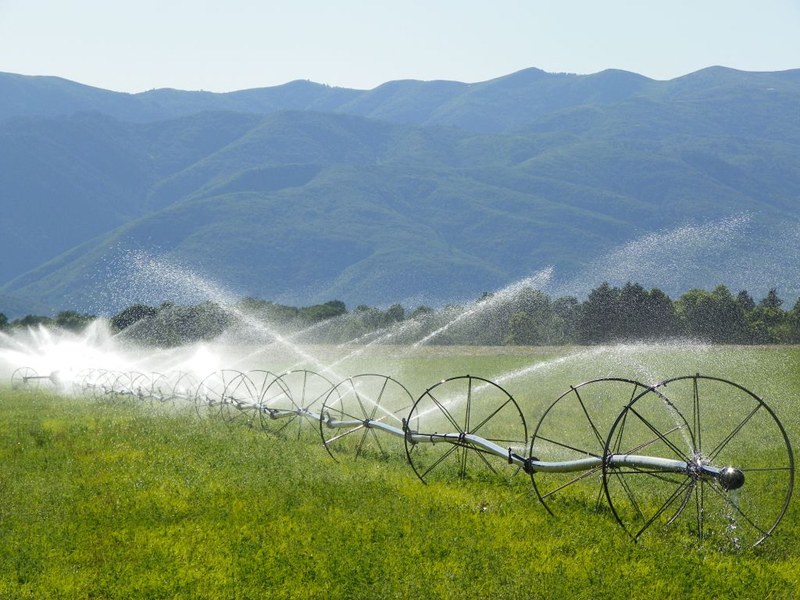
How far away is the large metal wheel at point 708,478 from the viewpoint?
12.6 m

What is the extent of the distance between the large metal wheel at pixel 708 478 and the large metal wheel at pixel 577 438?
0.45 meters

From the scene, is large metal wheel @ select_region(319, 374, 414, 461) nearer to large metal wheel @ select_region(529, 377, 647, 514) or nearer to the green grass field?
the green grass field

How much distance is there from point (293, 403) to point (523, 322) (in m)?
60.1

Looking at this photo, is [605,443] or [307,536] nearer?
[307,536]

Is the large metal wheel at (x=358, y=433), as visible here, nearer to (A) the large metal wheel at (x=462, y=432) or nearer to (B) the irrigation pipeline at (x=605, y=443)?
(B) the irrigation pipeline at (x=605, y=443)

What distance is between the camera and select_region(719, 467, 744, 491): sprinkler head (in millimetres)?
12195

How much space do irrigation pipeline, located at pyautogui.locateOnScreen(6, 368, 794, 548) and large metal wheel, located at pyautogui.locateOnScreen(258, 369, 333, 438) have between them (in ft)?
0.31

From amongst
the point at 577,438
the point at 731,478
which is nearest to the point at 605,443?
the point at 731,478

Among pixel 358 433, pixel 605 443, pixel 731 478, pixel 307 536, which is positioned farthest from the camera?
pixel 358 433

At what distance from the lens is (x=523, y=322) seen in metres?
81.2

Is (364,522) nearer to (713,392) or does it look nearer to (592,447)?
(592,447)

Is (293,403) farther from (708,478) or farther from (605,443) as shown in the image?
(708,478)

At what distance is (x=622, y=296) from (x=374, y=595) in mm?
75617

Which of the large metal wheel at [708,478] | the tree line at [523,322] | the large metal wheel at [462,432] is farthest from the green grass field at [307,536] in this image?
the tree line at [523,322]
